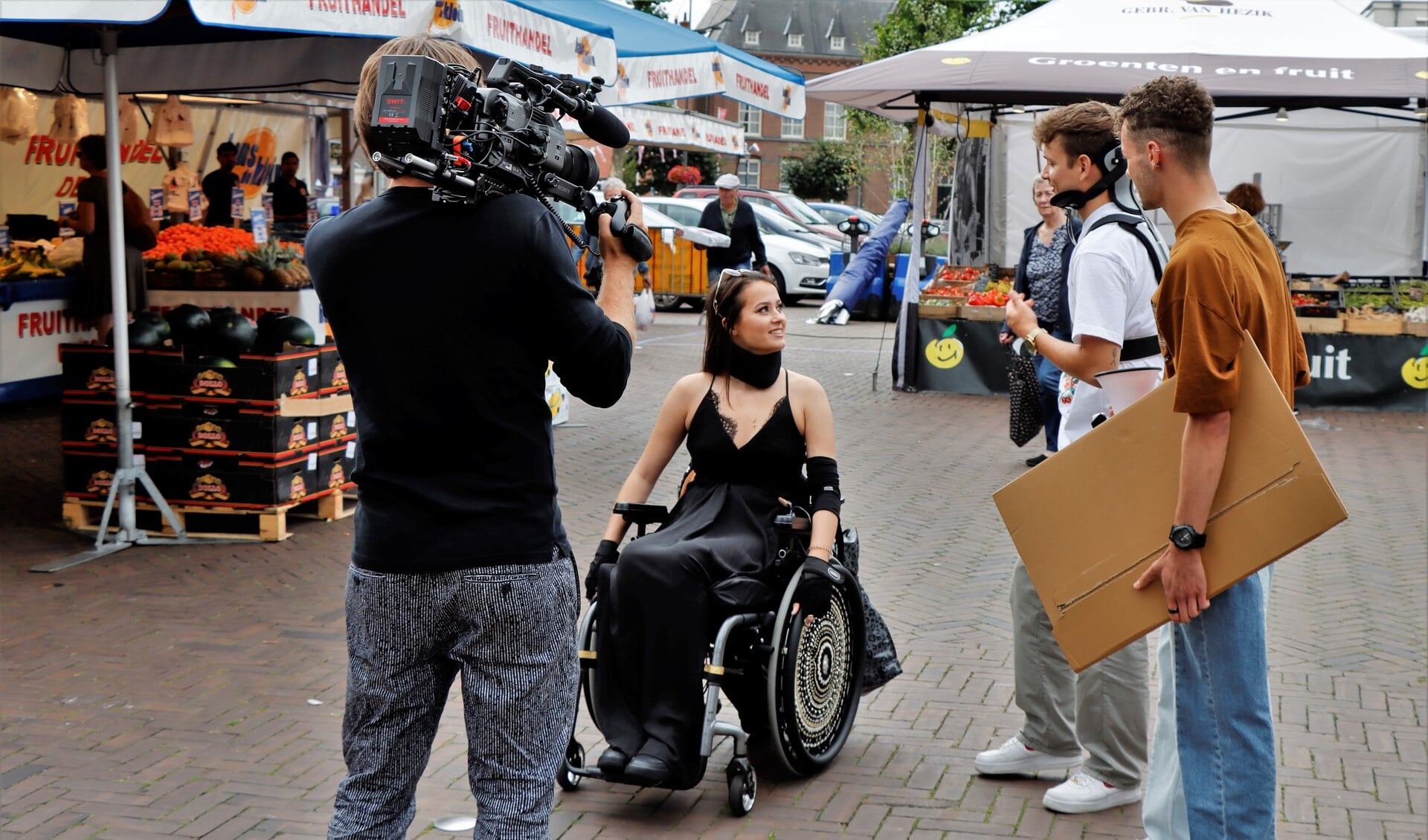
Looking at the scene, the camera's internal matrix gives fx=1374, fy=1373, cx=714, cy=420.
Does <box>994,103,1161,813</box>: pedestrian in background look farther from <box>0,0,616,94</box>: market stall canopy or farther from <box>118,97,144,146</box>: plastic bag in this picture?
<box>118,97,144,146</box>: plastic bag

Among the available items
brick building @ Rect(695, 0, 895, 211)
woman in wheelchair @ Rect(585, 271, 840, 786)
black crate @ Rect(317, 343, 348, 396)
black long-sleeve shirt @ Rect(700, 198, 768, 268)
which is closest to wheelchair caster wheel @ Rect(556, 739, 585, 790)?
woman in wheelchair @ Rect(585, 271, 840, 786)

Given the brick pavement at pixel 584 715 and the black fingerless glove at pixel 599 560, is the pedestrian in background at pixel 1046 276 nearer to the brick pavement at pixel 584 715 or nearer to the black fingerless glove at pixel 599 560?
the brick pavement at pixel 584 715

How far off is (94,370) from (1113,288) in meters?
5.55

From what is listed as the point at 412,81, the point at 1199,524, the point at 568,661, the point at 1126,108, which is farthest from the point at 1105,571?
the point at 412,81

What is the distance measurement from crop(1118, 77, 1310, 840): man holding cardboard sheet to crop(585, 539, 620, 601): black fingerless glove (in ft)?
5.39

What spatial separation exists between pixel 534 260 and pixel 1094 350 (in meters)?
Result: 1.80

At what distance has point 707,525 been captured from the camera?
4.10 meters

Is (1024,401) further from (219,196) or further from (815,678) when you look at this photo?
(219,196)

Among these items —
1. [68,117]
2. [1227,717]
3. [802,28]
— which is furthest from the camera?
[802,28]

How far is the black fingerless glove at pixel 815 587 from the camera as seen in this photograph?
155 inches

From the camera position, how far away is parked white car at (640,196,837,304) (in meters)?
21.7

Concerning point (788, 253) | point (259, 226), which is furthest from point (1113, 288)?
point (788, 253)

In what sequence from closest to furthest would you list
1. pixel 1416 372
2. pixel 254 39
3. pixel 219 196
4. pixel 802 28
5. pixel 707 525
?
pixel 707 525 → pixel 254 39 → pixel 1416 372 → pixel 219 196 → pixel 802 28

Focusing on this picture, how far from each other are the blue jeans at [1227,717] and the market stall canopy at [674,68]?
5360 millimetres
